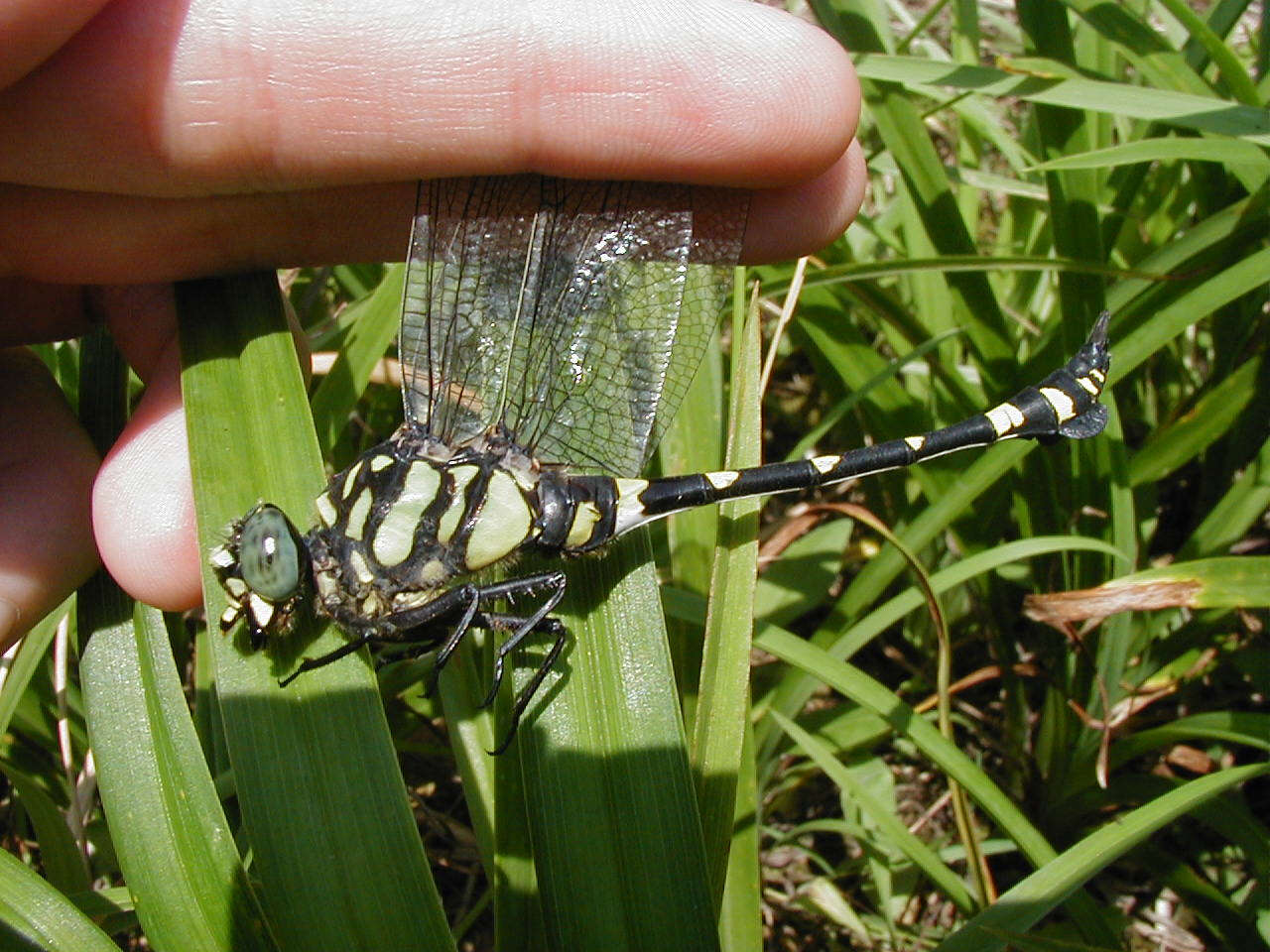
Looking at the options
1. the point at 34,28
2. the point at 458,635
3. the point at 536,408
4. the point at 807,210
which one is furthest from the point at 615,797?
the point at 34,28

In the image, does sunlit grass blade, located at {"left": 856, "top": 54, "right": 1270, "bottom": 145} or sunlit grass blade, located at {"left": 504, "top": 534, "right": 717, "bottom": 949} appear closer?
sunlit grass blade, located at {"left": 504, "top": 534, "right": 717, "bottom": 949}

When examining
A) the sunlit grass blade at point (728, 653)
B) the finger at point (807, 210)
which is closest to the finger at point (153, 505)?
the sunlit grass blade at point (728, 653)

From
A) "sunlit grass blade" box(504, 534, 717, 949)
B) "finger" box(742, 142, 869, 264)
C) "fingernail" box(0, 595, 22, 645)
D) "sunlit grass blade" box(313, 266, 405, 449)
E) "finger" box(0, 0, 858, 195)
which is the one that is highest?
"finger" box(0, 0, 858, 195)

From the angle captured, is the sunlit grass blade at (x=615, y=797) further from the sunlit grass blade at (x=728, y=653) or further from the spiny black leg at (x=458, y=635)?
the spiny black leg at (x=458, y=635)

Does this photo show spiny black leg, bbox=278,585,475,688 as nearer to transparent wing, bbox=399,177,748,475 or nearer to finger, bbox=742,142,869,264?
transparent wing, bbox=399,177,748,475

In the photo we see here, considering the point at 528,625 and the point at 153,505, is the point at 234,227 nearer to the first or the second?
the point at 153,505

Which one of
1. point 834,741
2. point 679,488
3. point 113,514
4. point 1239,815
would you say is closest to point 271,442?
point 113,514

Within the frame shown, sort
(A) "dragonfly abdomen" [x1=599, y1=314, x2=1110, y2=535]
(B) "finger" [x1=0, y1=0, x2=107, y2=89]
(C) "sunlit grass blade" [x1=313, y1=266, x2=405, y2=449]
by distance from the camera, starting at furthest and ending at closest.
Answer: (C) "sunlit grass blade" [x1=313, y1=266, x2=405, y2=449] < (A) "dragonfly abdomen" [x1=599, y1=314, x2=1110, y2=535] < (B) "finger" [x1=0, y1=0, x2=107, y2=89]

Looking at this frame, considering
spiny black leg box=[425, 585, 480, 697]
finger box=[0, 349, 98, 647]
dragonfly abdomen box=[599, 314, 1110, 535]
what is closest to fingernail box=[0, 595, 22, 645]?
finger box=[0, 349, 98, 647]
